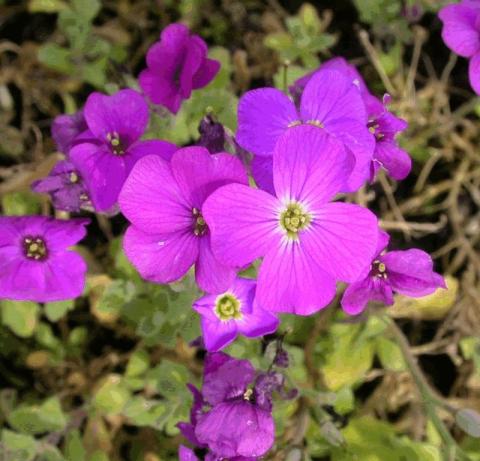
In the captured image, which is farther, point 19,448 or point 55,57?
point 55,57

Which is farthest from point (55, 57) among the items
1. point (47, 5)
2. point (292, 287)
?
point (292, 287)

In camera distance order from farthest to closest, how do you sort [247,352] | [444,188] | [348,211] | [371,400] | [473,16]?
[444,188]
[371,400]
[247,352]
[473,16]
[348,211]

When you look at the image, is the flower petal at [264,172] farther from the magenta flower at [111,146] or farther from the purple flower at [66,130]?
the purple flower at [66,130]

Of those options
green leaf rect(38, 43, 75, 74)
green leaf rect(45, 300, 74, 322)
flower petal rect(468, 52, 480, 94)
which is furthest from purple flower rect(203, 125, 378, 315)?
green leaf rect(38, 43, 75, 74)

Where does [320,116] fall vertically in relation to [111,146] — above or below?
above

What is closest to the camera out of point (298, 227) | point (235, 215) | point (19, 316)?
point (235, 215)

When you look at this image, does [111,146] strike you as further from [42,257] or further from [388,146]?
[388,146]

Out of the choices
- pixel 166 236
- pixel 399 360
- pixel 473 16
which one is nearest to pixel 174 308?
pixel 166 236

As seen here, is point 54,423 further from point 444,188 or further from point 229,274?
point 444,188
